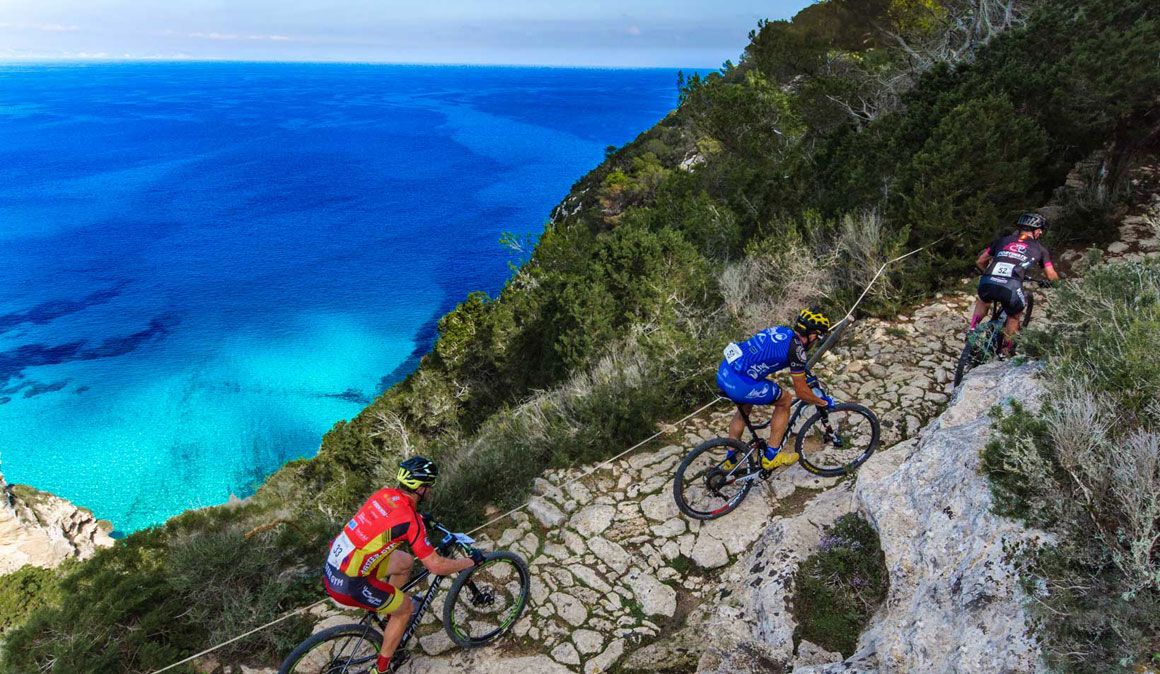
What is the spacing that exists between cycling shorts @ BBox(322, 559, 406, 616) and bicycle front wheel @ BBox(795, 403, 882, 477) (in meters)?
4.22

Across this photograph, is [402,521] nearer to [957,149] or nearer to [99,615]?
[99,615]

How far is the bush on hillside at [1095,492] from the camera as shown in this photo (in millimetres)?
2586

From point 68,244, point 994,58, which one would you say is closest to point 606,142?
point 68,244

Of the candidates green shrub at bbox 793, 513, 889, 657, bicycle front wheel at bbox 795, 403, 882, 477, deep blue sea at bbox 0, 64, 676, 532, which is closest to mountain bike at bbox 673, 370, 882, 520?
bicycle front wheel at bbox 795, 403, 882, 477

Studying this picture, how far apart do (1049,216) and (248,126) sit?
16134 centimetres

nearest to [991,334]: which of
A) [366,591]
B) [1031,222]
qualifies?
[1031,222]

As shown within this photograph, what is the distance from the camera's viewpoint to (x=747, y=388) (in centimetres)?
553

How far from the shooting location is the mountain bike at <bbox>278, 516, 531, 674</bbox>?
4496mm

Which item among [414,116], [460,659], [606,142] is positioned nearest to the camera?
[460,659]

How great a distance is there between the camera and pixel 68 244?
198ft

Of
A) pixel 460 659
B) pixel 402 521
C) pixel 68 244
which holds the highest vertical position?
pixel 402 521

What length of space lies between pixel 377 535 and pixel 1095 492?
4376 millimetres

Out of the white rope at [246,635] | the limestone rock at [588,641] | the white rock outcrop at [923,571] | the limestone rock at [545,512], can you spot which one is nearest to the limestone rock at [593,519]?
the limestone rock at [545,512]

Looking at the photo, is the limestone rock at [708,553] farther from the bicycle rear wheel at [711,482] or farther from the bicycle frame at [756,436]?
the bicycle frame at [756,436]
